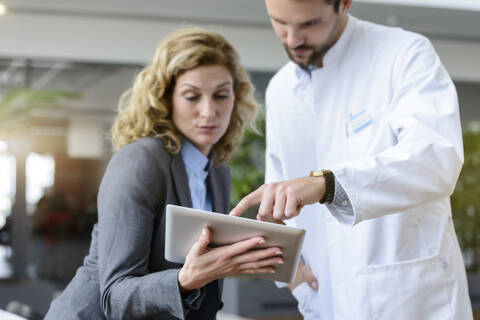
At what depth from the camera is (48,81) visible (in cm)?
594

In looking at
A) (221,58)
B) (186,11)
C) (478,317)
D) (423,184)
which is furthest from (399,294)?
(186,11)

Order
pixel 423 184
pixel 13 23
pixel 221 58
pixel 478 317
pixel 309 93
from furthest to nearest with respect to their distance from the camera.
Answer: pixel 13 23, pixel 478 317, pixel 309 93, pixel 221 58, pixel 423 184

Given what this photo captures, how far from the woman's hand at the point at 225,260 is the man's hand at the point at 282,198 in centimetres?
7

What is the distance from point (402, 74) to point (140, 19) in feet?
16.0

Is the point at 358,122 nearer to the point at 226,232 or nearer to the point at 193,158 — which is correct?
the point at 193,158

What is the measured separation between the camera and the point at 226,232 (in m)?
1.19

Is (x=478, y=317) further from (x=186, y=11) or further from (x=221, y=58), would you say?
(x=221, y=58)

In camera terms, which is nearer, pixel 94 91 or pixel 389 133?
pixel 389 133

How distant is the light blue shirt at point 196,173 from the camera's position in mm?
1555

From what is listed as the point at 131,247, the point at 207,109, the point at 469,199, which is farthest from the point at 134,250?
the point at 469,199

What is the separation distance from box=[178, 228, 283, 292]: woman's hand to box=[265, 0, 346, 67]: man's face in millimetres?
601

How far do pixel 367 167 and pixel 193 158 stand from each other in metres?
0.48

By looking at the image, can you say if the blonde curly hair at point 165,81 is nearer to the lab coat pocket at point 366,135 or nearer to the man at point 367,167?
the man at point 367,167

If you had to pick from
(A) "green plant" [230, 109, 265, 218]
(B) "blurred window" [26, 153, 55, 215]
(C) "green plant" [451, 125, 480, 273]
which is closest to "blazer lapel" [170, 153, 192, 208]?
(A) "green plant" [230, 109, 265, 218]
